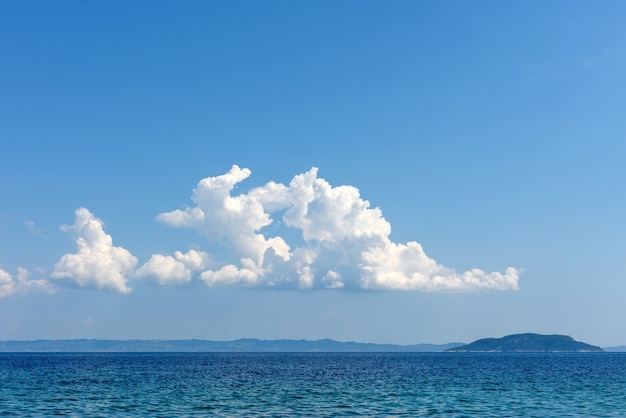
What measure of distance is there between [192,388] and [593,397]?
54.7m

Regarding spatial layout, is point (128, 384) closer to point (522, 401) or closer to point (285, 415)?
point (285, 415)

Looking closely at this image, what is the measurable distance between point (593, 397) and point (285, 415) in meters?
44.9

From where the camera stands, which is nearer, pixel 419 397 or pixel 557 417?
pixel 557 417

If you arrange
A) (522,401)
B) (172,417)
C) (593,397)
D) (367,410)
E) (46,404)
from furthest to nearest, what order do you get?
(593,397)
(522,401)
(46,404)
(367,410)
(172,417)

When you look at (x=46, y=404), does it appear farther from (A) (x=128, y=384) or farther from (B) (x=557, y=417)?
(B) (x=557, y=417)

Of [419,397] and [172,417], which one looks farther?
[419,397]

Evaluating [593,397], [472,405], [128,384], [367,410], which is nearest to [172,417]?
[367,410]

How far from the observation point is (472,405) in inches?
2837

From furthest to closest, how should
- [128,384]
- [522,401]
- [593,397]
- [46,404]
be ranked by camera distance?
[128,384] < [593,397] < [522,401] < [46,404]

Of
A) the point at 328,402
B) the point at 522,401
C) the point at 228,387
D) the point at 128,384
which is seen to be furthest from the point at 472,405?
the point at 128,384

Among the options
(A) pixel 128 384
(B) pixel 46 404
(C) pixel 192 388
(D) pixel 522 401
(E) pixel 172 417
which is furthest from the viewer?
(A) pixel 128 384

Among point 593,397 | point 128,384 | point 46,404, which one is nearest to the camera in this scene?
point 46,404

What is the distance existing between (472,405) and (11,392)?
60484 millimetres

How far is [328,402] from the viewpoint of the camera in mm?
73688
